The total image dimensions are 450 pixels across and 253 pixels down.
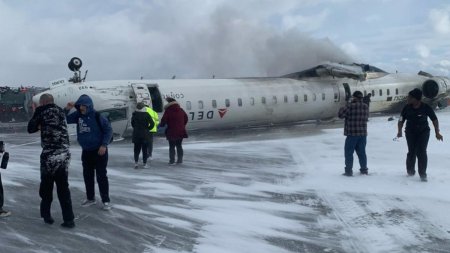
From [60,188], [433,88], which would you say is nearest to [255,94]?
[433,88]

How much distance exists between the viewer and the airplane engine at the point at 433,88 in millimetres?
25969

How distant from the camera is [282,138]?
1769 cm

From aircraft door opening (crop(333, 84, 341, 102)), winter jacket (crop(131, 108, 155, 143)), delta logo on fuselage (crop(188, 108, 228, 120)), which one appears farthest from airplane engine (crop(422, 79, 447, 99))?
winter jacket (crop(131, 108, 155, 143))

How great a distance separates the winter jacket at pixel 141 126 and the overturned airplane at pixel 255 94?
610 cm

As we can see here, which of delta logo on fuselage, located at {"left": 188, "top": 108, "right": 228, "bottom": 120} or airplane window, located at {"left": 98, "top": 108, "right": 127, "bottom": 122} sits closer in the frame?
airplane window, located at {"left": 98, "top": 108, "right": 127, "bottom": 122}

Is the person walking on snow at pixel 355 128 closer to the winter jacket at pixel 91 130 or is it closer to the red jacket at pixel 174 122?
the red jacket at pixel 174 122

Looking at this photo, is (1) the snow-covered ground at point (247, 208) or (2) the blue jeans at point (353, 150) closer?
(1) the snow-covered ground at point (247, 208)

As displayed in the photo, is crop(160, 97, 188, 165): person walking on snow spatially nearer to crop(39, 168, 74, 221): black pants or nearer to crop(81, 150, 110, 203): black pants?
crop(81, 150, 110, 203): black pants

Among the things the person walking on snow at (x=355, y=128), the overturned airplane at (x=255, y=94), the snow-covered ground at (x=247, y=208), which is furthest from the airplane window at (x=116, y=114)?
the person walking on snow at (x=355, y=128)

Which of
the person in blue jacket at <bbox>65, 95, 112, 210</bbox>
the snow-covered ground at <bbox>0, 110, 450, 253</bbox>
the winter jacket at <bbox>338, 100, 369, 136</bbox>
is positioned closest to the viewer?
the snow-covered ground at <bbox>0, 110, 450, 253</bbox>

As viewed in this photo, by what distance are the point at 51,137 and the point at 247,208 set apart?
3.15 metres

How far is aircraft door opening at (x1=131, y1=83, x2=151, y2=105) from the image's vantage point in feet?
56.7

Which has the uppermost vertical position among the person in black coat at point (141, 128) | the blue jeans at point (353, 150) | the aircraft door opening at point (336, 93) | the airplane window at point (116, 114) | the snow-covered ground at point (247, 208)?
the aircraft door opening at point (336, 93)

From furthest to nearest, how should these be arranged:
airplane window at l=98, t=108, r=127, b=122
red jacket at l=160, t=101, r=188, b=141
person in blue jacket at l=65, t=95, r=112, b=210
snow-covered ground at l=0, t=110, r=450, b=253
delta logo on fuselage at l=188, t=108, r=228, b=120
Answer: delta logo on fuselage at l=188, t=108, r=228, b=120 → airplane window at l=98, t=108, r=127, b=122 → red jacket at l=160, t=101, r=188, b=141 → person in blue jacket at l=65, t=95, r=112, b=210 → snow-covered ground at l=0, t=110, r=450, b=253
